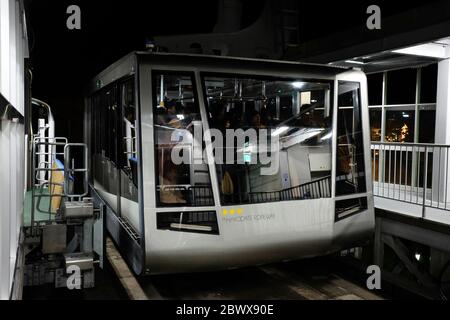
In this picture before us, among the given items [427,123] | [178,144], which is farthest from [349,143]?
[427,123]

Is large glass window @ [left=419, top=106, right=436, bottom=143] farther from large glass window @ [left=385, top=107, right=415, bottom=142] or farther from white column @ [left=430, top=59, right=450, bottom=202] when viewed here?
white column @ [left=430, top=59, right=450, bottom=202]

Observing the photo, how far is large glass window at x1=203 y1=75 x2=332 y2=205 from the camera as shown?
5.14m

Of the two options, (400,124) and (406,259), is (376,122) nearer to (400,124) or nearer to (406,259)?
(400,124)

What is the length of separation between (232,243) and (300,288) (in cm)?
145

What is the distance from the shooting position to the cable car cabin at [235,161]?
4820mm

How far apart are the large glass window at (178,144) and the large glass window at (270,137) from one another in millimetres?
181

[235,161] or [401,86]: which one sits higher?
[401,86]

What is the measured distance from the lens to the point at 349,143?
5836 millimetres

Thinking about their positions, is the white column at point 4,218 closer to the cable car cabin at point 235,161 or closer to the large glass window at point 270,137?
the cable car cabin at point 235,161

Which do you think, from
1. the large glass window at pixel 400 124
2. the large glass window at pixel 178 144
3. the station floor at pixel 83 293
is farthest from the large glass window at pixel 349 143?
the large glass window at pixel 400 124

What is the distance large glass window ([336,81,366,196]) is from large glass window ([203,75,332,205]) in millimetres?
166

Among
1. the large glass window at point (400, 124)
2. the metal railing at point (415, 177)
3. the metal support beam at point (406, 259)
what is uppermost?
the large glass window at point (400, 124)

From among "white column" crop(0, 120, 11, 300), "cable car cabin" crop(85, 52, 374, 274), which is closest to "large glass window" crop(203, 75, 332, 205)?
"cable car cabin" crop(85, 52, 374, 274)

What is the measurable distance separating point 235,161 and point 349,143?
1582mm
